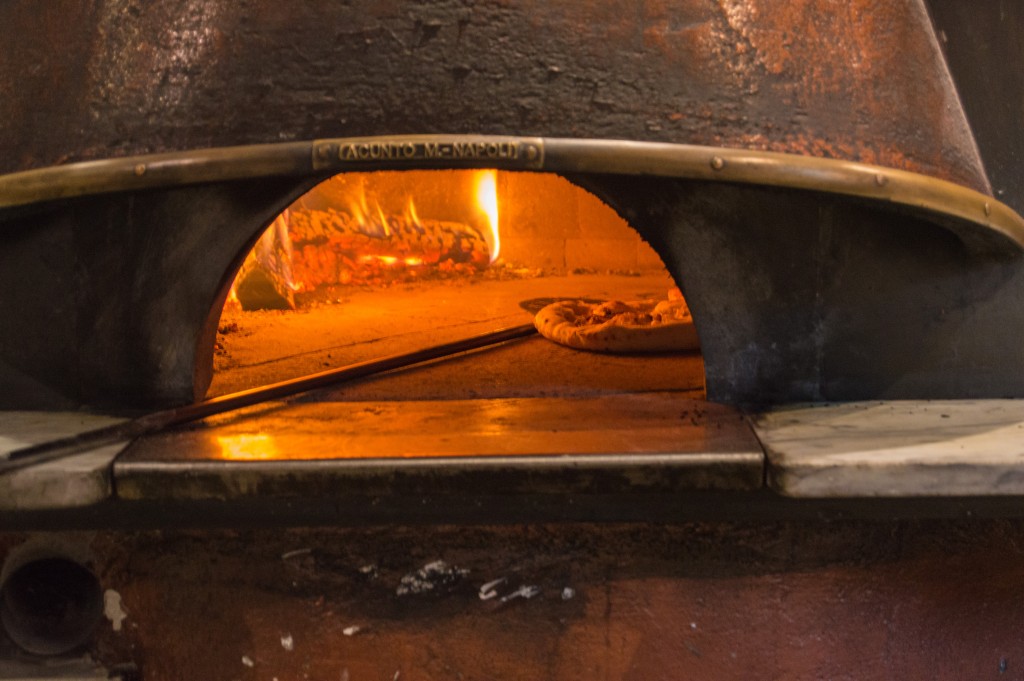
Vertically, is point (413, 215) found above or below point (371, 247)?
above

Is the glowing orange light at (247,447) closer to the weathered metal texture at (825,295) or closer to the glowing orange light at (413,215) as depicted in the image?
the weathered metal texture at (825,295)

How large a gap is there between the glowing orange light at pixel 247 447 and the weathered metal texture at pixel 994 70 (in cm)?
167

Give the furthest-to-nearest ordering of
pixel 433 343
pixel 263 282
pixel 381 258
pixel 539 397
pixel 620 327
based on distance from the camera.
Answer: pixel 381 258 < pixel 263 282 < pixel 433 343 < pixel 620 327 < pixel 539 397

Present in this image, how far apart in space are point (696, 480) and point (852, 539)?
46 cm

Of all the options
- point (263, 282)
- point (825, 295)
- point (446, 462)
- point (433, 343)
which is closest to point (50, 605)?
point (446, 462)

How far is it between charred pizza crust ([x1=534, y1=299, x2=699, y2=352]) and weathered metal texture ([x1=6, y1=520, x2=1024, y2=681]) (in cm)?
105

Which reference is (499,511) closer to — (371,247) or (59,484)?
(59,484)

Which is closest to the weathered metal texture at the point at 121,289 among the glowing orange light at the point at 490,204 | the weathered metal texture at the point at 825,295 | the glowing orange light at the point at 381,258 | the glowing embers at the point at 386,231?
the weathered metal texture at the point at 825,295

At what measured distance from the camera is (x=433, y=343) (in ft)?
10.1

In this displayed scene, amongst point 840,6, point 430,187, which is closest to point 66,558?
point 840,6

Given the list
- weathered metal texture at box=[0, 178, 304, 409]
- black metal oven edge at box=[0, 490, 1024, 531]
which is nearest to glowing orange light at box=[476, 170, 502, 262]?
weathered metal texture at box=[0, 178, 304, 409]

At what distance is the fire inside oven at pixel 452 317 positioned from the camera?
1.88 metres

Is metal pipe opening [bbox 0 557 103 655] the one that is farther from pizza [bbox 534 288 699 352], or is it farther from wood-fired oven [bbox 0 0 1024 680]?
pizza [bbox 534 288 699 352]

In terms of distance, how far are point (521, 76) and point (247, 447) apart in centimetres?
88
